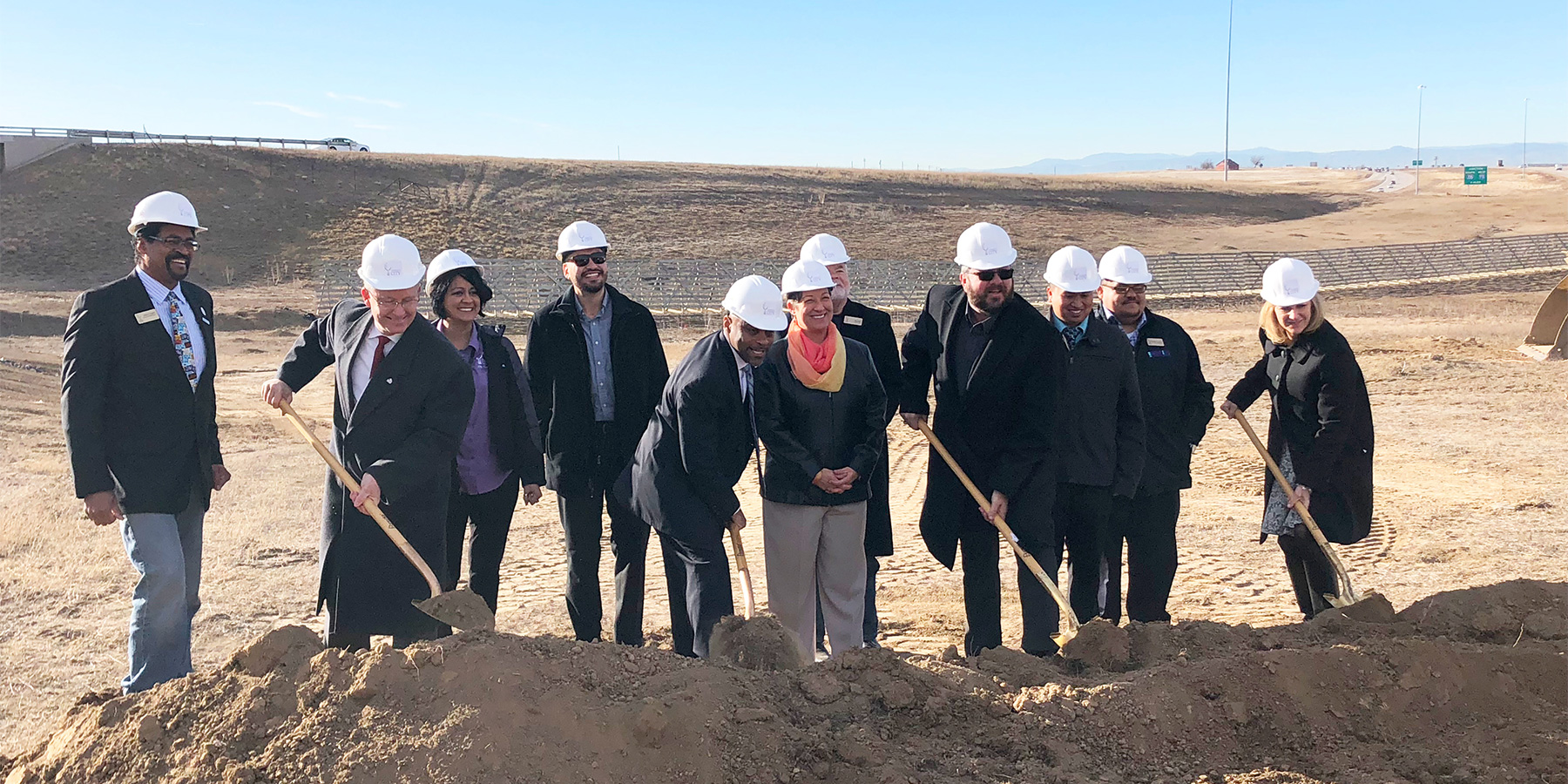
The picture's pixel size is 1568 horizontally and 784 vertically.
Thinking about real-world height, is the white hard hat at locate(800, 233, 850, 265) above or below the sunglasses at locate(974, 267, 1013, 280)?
above

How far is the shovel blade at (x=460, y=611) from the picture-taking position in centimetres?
412

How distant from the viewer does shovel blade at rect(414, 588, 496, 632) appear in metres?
4.12

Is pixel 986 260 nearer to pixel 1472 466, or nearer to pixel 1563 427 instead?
pixel 1472 466

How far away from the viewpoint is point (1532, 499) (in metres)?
8.46

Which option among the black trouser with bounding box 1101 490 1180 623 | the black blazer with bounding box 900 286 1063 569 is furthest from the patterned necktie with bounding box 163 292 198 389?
the black trouser with bounding box 1101 490 1180 623

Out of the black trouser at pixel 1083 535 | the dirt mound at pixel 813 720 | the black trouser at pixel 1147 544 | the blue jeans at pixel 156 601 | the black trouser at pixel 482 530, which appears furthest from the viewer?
the black trouser at pixel 1147 544

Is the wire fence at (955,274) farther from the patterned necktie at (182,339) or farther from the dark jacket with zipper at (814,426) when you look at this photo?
the patterned necktie at (182,339)

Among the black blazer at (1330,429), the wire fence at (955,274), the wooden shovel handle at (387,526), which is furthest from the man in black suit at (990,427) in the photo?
the wire fence at (955,274)

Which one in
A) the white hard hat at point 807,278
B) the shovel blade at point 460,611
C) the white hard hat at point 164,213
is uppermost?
the white hard hat at point 164,213

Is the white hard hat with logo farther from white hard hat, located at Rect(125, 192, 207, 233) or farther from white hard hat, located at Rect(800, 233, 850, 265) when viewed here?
white hard hat, located at Rect(125, 192, 207, 233)

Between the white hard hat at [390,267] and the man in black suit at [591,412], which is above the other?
the white hard hat at [390,267]

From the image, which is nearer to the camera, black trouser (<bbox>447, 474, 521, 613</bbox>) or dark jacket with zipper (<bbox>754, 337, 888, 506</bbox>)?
dark jacket with zipper (<bbox>754, 337, 888, 506</bbox>)

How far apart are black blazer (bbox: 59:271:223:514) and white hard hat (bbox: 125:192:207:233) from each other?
0.75 ft

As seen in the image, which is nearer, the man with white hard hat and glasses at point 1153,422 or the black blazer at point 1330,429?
the black blazer at point 1330,429
